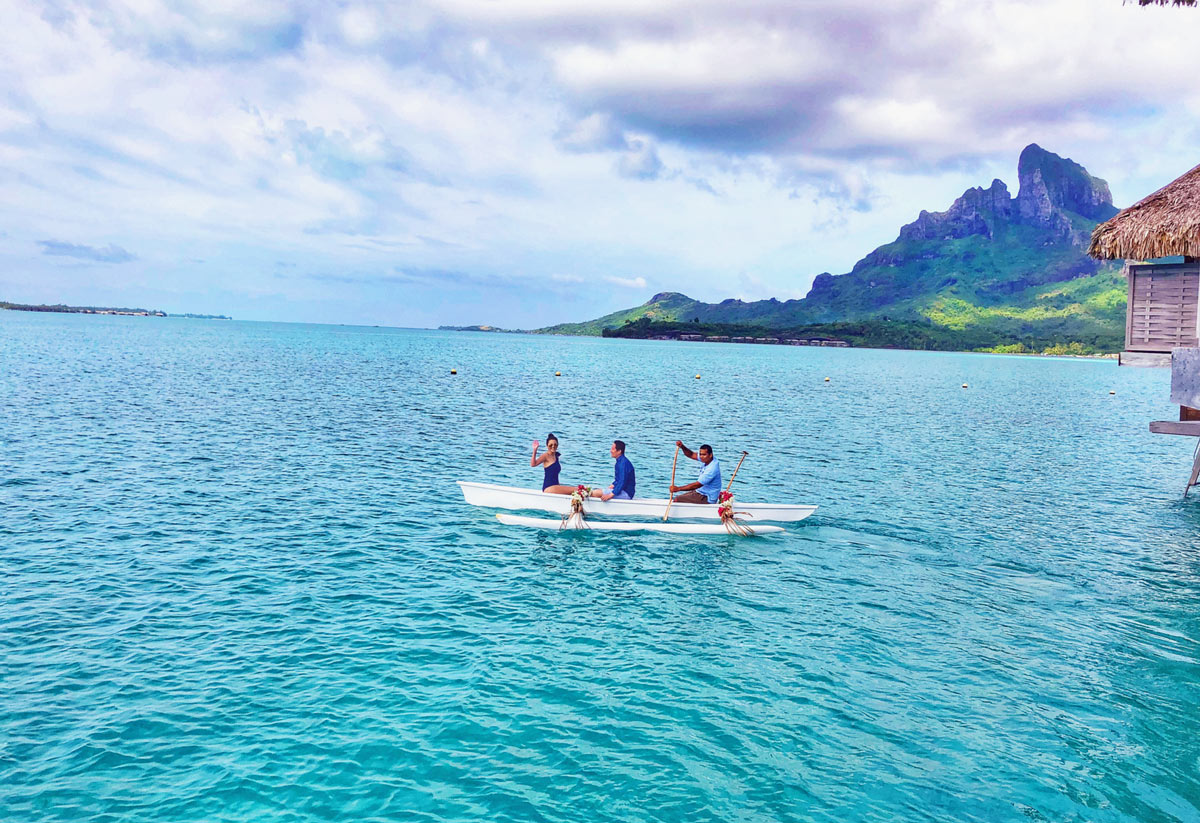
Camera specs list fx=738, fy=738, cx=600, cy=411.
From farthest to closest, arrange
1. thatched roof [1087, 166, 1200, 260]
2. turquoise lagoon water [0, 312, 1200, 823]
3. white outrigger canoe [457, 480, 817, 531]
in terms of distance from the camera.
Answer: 1. white outrigger canoe [457, 480, 817, 531]
2. thatched roof [1087, 166, 1200, 260]
3. turquoise lagoon water [0, 312, 1200, 823]

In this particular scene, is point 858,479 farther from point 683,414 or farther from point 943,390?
point 943,390

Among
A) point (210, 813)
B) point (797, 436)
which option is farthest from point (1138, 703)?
point (797, 436)

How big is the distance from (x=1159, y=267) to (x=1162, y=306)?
1.09 m

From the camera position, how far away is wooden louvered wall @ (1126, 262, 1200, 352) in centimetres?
1997

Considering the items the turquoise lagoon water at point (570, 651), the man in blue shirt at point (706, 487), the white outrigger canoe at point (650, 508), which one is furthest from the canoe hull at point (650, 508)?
the turquoise lagoon water at point (570, 651)

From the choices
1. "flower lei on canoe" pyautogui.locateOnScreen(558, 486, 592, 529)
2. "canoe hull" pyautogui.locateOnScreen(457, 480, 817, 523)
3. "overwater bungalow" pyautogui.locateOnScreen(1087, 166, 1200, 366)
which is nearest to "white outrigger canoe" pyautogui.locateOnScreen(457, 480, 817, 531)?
"canoe hull" pyautogui.locateOnScreen(457, 480, 817, 523)

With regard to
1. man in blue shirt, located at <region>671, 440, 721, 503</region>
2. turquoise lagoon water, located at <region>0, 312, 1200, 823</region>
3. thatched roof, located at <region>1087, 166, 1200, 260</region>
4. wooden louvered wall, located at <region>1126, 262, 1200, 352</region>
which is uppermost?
thatched roof, located at <region>1087, 166, 1200, 260</region>

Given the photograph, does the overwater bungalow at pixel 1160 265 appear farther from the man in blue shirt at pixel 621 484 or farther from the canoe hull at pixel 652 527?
the man in blue shirt at pixel 621 484

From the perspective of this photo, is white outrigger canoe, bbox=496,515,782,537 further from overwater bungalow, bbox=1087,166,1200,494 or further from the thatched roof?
the thatched roof

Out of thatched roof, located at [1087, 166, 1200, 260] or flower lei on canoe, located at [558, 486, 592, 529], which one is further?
flower lei on canoe, located at [558, 486, 592, 529]

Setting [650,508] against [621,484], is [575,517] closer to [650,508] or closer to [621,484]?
[621,484]

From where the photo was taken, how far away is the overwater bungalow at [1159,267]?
1941cm

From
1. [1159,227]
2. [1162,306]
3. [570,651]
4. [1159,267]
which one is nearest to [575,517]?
[570,651]

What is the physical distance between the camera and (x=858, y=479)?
32.2 m
